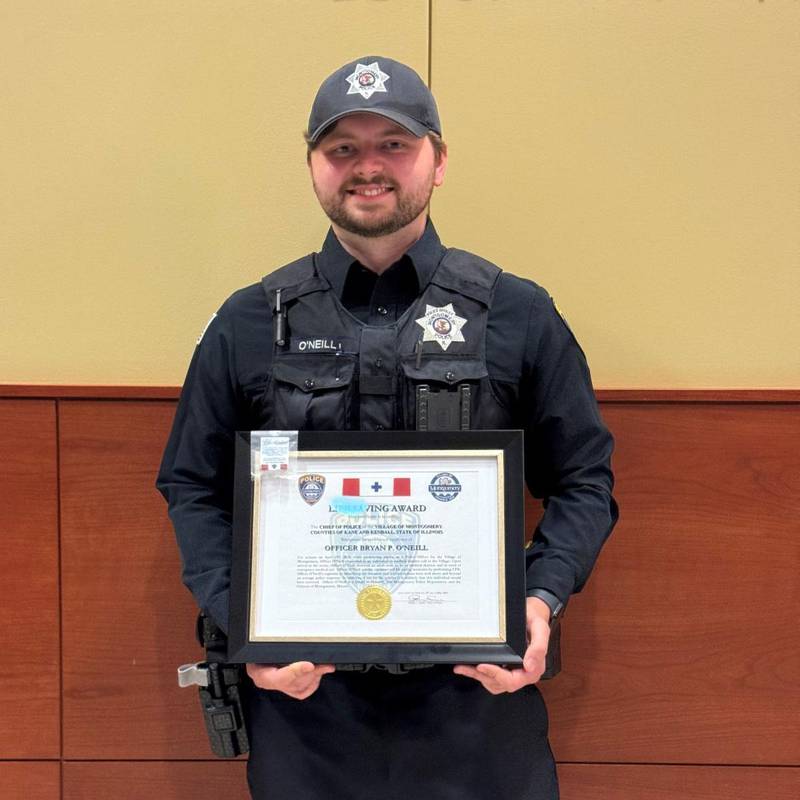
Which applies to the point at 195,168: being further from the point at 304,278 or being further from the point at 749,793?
the point at 749,793

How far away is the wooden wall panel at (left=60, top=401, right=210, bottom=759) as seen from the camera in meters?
1.82

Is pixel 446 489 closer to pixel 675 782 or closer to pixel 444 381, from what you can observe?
pixel 444 381

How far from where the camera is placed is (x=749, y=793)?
1815 millimetres

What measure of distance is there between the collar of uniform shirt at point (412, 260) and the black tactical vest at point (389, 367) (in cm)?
2

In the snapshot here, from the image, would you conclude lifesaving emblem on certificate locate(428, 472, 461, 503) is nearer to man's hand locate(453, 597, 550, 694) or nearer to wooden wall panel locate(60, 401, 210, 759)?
man's hand locate(453, 597, 550, 694)

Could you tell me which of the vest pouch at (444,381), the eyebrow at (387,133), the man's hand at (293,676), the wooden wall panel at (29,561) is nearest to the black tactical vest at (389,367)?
the vest pouch at (444,381)

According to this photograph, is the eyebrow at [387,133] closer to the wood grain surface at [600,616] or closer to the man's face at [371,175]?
the man's face at [371,175]

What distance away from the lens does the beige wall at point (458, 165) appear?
179 centimetres

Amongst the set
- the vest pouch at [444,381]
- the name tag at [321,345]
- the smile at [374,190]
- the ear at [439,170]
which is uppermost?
the ear at [439,170]

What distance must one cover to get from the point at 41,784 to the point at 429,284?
1.37 m

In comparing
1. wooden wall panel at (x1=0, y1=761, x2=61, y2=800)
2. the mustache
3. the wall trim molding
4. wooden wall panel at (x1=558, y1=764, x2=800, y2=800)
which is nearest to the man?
the mustache

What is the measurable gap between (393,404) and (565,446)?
305 millimetres

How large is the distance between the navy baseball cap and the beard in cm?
10

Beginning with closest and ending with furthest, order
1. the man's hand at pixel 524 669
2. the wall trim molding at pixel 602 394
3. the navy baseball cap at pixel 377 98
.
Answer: the man's hand at pixel 524 669
the navy baseball cap at pixel 377 98
the wall trim molding at pixel 602 394
